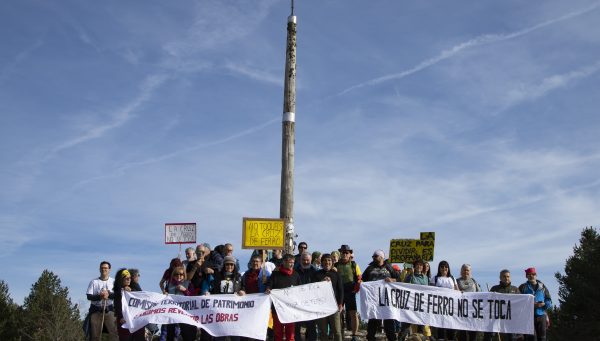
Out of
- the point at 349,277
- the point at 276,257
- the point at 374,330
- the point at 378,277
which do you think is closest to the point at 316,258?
the point at 276,257

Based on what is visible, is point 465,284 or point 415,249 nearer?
point 465,284

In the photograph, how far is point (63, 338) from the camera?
1481 inches

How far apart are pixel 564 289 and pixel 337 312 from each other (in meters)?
32.2

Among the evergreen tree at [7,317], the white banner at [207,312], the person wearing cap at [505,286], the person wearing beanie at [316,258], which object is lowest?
the evergreen tree at [7,317]

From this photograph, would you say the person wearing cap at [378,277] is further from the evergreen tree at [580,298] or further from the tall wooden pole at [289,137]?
the evergreen tree at [580,298]

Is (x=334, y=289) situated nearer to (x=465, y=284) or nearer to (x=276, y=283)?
(x=276, y=283)

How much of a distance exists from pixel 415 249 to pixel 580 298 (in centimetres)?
2503

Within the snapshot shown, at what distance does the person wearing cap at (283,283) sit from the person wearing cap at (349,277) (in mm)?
1306

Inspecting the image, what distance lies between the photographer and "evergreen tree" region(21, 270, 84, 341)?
39153 millimetres

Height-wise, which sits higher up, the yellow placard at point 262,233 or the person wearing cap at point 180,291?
the yellow placard at point 262,233

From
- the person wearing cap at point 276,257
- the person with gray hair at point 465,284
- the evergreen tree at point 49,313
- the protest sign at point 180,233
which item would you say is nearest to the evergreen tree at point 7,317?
the evergreen tree at point 49,313

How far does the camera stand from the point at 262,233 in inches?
610

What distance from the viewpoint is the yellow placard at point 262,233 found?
50.2 feet

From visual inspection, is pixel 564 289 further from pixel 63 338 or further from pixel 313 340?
pixel 313 340
